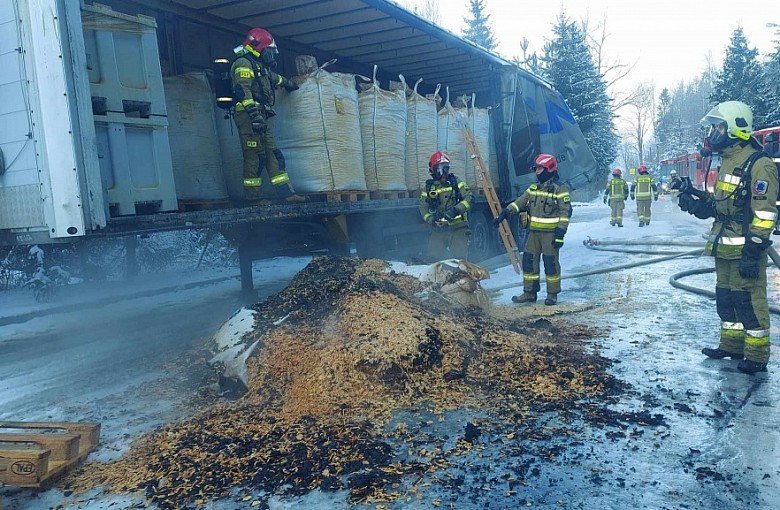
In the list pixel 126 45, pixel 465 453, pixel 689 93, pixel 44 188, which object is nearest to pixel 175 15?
pixel 126 45

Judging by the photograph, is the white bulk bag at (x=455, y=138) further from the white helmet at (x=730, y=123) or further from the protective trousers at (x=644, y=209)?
the protective trousers at (x=644, y=209)

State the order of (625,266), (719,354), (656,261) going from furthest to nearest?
(656,261) < (625,266) < (719,354)

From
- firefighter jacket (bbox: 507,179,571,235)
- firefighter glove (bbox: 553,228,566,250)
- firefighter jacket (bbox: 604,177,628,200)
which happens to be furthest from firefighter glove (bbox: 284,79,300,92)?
firefighter jacket (bbox: 604,177,628,200)

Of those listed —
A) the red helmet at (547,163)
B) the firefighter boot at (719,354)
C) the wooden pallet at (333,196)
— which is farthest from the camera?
the red helmet at (547,163)

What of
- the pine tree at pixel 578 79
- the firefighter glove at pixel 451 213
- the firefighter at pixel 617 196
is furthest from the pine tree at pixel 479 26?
the firefighter glove at pixel 451 213

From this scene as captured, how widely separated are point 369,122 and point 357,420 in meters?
4.66

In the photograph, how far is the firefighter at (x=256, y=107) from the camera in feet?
18.5

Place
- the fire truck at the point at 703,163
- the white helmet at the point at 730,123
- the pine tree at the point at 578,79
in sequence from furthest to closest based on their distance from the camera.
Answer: the pine tree at the point at 578,79 < the fire truck at the point at 703,163 < the white helmet at the point at 730,123

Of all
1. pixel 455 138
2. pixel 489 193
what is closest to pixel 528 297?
pixel 489 193

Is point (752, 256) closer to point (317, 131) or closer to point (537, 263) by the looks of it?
point (537, 263)

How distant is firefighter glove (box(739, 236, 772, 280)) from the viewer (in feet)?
13.2

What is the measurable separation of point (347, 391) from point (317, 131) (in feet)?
11.5

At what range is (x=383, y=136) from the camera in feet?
24.6

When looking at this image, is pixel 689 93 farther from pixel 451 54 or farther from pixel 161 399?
pixel 161 399
